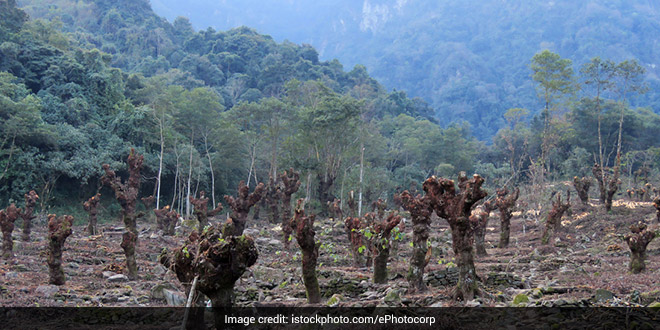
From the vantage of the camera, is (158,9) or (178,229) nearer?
(178,229)

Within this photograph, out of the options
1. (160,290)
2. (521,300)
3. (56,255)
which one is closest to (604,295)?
(521,300)

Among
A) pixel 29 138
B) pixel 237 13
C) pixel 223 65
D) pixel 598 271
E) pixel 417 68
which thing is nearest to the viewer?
pixel 598 271

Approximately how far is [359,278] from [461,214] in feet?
12.3

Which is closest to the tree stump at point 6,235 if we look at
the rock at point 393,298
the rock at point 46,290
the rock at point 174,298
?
the rock at point 46,290

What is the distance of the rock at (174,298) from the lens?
9.16 m

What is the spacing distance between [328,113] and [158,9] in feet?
369

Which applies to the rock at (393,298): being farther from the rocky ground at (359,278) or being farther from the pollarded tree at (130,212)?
the pollarded tree at (130,212)

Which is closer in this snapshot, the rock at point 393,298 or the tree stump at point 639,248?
the rock at point 393,298

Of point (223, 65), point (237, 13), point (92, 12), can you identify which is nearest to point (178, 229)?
point (223, 65)

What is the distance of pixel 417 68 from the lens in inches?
4916

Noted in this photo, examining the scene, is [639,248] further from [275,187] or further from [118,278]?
[275,187]

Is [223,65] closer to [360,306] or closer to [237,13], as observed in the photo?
[360,306]

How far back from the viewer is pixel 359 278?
10984mm

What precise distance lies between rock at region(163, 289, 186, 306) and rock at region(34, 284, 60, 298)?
2.20 m
